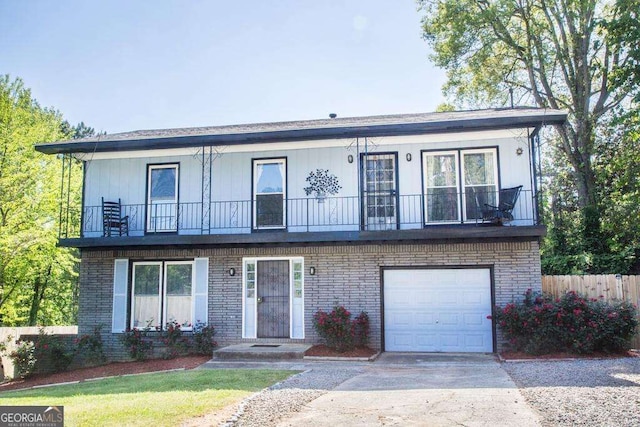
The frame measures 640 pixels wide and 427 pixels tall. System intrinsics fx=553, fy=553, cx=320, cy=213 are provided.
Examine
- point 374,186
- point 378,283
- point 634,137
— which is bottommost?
point 378,283

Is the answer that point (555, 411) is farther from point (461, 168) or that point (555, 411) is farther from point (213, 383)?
point (461, 168)

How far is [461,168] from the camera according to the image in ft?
47.7

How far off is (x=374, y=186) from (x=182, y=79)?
755 centimetres

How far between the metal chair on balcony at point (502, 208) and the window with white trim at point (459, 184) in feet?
0.86

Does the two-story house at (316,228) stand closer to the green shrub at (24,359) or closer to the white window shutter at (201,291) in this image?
the white window shutter at (201,291)

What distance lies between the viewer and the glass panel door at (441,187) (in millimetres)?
14453

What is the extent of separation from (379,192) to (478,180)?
259 cm

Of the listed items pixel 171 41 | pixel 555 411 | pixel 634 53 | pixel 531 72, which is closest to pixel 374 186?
pixel 171 41

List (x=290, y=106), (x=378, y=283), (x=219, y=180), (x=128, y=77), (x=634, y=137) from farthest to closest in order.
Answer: (x=290, y=106) < (x=634, y=137) < (x=128, y=77) < (x=219, y=180) < (x=378, y=283)

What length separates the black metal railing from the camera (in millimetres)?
14328

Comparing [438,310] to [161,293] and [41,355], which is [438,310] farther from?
[41,355]

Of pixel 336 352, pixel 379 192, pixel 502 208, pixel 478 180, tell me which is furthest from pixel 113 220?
pixel 502 208

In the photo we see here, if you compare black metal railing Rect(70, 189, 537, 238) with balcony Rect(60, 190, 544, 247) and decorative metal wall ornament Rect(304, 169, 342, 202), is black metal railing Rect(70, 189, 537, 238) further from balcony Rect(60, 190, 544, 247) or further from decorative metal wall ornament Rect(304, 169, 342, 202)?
decorative metal wall ornament Rect(304, 169, 342, 202)

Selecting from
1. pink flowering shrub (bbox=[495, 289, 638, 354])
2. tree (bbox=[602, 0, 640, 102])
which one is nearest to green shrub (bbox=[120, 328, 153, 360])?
pink flowering shrub (bbox=[495, 289, 638, 354])
